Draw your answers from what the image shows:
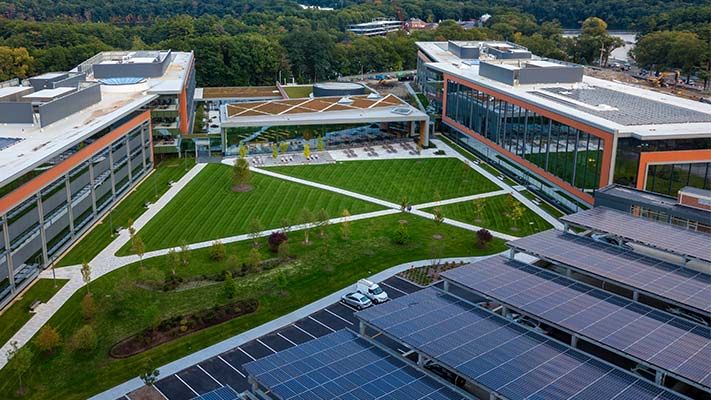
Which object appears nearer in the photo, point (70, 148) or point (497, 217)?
point (70, 148)

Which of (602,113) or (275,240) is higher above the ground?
(602,113)

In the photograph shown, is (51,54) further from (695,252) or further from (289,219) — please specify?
(695,252)

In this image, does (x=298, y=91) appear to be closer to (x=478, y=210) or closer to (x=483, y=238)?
(x=478, y=210)

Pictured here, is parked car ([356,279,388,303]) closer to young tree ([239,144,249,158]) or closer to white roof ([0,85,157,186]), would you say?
white roof ([0,85,157,186])

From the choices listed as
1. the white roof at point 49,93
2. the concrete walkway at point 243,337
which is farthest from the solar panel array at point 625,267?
the white roof at point 49,93

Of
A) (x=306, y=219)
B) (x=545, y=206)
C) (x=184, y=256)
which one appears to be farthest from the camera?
(x=545, y=206)

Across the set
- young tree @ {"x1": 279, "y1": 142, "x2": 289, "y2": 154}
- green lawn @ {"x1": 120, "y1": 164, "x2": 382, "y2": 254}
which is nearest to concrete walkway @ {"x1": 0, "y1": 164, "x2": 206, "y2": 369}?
green lawn @ {"x1": 120, "y1": 164, "x2": 382, "y2": 254}

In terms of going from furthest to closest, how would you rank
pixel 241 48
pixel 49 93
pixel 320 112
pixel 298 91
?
pixel 241 48
pixel 298 91
pixel 320 112
pixel 49 93

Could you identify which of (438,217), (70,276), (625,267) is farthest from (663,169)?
(70,276)
